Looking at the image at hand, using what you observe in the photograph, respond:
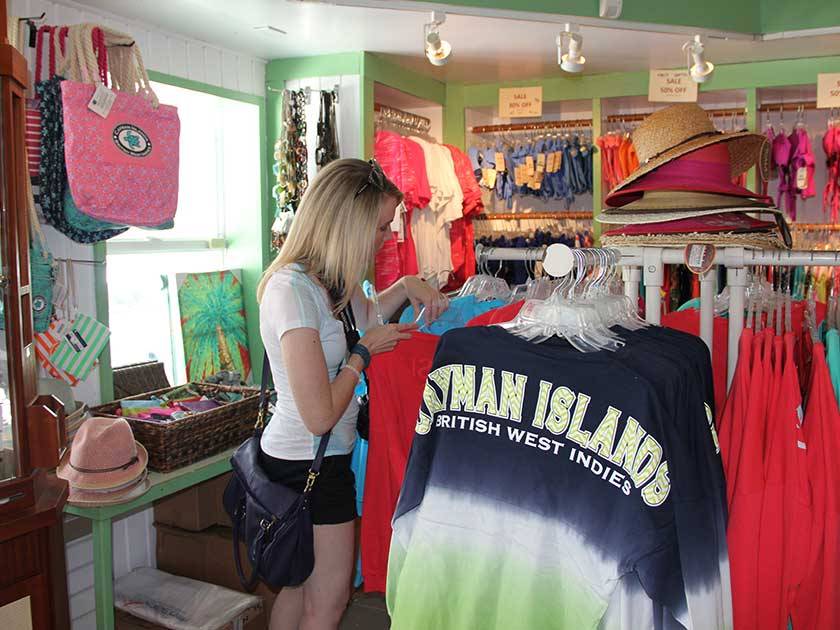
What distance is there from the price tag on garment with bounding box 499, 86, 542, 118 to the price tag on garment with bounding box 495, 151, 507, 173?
303 millimetres

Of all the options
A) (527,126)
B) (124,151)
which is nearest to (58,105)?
(124,151)

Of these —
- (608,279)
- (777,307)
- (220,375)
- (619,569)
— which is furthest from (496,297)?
(220,375)

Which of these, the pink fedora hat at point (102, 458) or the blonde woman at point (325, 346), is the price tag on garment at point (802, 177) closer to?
the blonde woman at point (325, 346)

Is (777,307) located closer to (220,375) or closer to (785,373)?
(785,373)

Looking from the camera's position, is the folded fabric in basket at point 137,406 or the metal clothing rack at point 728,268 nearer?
the metal clothing rack at point 728,268

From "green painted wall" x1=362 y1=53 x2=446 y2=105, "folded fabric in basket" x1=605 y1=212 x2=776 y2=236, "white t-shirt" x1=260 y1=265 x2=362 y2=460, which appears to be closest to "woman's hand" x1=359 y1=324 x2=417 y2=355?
"white t-shirt" x1=260 y1=265 x2=362 y2=460

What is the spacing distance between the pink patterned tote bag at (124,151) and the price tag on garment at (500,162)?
247 cm

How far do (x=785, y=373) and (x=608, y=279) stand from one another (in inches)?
16.7

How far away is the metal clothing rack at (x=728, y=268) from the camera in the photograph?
1.74 meters

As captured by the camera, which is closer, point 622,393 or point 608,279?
point 622,393

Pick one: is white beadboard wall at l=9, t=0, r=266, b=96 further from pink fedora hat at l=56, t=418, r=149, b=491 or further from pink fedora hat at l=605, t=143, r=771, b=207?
pink fedora hat at l=605, t=143, r=771, b=207

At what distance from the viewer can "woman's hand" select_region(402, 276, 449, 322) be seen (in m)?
2.15

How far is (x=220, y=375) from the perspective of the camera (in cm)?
341

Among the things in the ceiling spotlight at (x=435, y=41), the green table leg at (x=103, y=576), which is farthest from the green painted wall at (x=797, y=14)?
the green table leg at (x=103, y=576)
